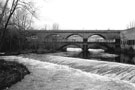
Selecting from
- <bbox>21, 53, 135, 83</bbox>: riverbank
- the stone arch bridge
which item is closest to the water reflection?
<bbox>21, 53, 135, 83</bbox>: riverbank

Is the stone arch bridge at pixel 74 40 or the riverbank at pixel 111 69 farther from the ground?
the stone arch bridge at pixel 74 40

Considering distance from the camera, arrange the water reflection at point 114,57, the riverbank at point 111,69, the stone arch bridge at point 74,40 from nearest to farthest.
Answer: the riverbank at point 111,69
the water reflection at point 114,57
the stone arch bridge at point 74,40

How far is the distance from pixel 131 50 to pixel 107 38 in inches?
471

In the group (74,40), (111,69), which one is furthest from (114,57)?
(74,40)

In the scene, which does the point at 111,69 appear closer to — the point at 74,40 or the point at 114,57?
the point at 114,57

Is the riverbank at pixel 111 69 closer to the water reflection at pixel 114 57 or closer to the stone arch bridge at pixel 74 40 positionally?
the water reflection at pixel 114 57

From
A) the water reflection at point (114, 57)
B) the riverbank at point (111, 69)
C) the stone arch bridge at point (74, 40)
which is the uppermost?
the stone arch bridge at point (74, 40)

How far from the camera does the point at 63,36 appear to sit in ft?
140

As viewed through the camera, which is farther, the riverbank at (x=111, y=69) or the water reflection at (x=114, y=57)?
the water reflection at (x=114, y=57)

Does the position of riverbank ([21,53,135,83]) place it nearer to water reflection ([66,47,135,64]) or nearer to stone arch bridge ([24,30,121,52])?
water reflection ([66,47,135,64])

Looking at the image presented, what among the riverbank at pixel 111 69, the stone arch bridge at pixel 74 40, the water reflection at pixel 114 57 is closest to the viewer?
the riverbank at pixel 111 69

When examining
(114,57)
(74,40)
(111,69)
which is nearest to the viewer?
(111,69)

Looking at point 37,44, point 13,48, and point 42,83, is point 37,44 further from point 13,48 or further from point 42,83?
point 42,83

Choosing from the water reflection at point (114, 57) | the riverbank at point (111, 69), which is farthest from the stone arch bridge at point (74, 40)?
the riverbank at point (111, 69)
